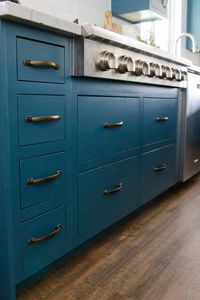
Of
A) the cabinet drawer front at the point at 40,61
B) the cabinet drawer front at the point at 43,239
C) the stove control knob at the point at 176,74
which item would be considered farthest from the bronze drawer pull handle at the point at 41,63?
the stove control knob at the point at 176,74

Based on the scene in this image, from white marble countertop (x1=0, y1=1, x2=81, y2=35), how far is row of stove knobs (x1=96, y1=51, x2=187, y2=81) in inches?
7.0

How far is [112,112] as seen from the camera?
1411 millimetres

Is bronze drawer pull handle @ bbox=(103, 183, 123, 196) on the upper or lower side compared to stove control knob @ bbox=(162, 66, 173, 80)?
lower

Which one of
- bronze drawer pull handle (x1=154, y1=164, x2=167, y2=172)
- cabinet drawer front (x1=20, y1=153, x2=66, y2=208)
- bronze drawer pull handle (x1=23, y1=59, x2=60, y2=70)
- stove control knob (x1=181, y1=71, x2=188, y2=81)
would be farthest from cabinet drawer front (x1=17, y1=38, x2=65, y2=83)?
stove control knob (x1=181, y1=71, x2=188, y2=81)

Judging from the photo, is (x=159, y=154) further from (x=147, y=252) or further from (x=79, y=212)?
(x=79, y=212)

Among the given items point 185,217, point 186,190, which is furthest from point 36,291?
point 186,190

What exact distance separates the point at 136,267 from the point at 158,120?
91 cm

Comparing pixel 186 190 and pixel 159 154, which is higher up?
pixel 159 154

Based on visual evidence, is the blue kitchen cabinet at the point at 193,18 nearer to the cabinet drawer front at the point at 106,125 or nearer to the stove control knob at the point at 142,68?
the stove control knob at the point at 142,68

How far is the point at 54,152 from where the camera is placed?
3.62 feet

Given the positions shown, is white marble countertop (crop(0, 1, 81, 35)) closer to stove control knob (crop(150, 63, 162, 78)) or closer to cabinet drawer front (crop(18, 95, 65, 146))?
cabinet drawer front (crop(18, 95, 65, 146))

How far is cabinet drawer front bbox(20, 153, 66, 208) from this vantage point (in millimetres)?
998

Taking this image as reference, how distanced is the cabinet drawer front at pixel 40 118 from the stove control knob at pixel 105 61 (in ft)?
A: 0.78

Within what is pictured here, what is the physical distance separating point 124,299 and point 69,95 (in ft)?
2.47
